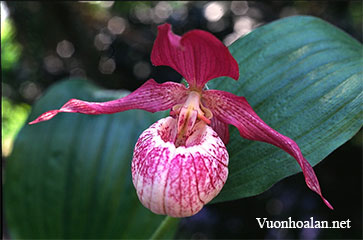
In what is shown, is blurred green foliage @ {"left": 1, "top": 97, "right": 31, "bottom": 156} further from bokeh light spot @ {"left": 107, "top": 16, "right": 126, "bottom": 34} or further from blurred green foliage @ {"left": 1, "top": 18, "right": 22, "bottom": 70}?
bokeh light spot @ {"left": 107, "top": 16, "right": 126, "bottom": 34}

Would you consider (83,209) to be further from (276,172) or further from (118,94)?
(276,172)

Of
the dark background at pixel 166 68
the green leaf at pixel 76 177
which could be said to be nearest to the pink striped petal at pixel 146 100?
the green leaf at pixel 76 177

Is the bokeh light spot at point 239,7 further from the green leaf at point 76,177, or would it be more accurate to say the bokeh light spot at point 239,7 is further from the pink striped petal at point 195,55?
the pink striped petal at point 195,55

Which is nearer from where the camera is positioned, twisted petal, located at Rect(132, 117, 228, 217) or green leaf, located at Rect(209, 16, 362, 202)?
twisted petal, located at Rect(132, 117, 228, 217)

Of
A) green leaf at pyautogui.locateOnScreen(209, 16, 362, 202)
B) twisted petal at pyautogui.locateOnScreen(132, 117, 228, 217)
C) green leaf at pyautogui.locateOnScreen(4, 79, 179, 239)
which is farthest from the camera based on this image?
green leaf at pyautogui.locateOnScreen(4, 79, 179, 239)

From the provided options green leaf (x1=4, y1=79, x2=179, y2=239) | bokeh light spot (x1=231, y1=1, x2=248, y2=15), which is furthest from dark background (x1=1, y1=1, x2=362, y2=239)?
green leaf (x1=4, y1=79, x2=179, y2=239)

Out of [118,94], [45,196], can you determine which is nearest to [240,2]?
[118,94]
